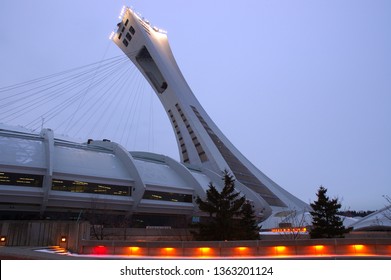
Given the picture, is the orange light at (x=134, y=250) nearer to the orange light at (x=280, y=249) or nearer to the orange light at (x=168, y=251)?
the orange light at (x=168, y=251)

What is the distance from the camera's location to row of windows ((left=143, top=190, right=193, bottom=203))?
3509cm

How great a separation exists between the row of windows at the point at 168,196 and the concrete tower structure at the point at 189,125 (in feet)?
26.7

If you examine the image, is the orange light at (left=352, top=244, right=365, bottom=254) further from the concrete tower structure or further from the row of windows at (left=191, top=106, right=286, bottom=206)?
the row of windows at (left=191, top=106, right=286, bottom=206)

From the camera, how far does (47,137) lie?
3186 cm

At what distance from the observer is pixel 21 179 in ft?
91.7

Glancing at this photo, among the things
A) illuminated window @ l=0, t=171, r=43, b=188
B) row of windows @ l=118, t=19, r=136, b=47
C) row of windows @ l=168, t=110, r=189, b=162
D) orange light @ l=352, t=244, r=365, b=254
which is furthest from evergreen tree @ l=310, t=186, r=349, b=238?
row of windows @ l=118, t=19, r=136, b=47

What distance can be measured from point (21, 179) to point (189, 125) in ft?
103

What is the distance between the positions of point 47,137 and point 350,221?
3747 cm

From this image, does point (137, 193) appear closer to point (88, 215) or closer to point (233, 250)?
point (88, 215)

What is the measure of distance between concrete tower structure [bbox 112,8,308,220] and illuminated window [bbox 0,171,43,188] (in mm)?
23182

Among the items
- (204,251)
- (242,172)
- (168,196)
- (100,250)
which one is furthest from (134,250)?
(242,172)

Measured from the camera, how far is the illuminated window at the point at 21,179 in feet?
89.8

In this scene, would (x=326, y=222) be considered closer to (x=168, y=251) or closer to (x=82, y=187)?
(x=168, y=251)
